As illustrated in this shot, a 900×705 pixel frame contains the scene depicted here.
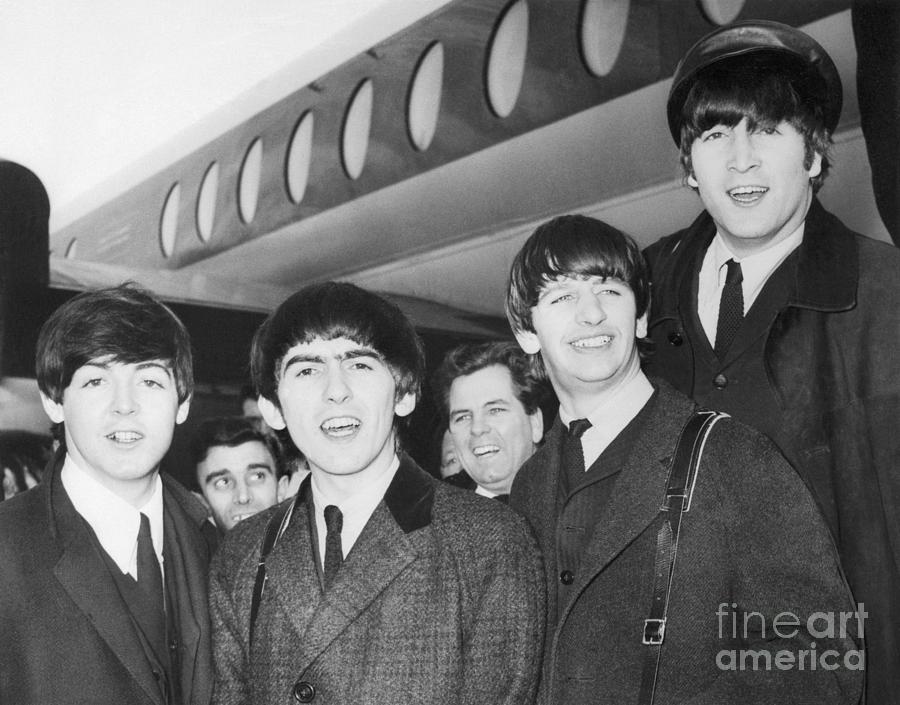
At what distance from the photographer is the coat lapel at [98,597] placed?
167cm

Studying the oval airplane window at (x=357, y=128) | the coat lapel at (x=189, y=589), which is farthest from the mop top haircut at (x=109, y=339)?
the oval airplane window at (x=357, y=128)

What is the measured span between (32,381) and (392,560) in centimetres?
387

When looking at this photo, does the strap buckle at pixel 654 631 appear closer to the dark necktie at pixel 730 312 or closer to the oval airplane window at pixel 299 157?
the dark necktie at pixel 730 312

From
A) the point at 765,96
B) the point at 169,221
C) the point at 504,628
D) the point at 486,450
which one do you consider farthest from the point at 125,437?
the point at 169,221

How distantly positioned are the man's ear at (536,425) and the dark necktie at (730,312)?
92cm

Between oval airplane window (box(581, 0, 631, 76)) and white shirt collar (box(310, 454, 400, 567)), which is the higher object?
oval airplane window (box(581, 0, 631, 76))

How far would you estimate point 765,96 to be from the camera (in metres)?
2.06

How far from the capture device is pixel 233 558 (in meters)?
1.87

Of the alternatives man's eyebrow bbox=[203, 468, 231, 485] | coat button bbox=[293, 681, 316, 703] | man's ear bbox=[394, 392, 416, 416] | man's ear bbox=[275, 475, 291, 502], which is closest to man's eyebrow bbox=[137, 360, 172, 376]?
man's ear bbox=[394, 392, 416, 416]

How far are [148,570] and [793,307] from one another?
1455 millimetres

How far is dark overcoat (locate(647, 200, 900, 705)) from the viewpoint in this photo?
194cm

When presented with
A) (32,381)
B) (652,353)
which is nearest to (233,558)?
(652,353)

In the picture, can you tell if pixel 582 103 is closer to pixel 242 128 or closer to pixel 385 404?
pixel 385 404

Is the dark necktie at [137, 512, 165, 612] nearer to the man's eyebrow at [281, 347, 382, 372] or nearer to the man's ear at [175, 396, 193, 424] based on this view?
the man's ear at [175, 396, 193, 424]
